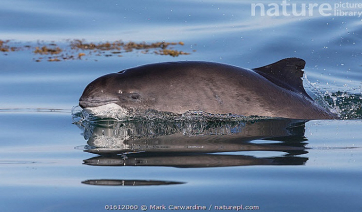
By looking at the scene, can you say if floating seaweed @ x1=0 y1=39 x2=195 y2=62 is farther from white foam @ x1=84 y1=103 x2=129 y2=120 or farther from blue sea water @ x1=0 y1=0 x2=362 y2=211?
white foam @ x1=84 y1=103 x2=129 y2=120

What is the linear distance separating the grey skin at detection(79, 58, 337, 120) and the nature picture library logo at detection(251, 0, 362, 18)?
13259mm

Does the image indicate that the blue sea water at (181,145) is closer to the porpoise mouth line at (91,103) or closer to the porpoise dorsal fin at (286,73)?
the porpoise mouth line at (91,103)

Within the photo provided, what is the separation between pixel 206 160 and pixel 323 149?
158cm

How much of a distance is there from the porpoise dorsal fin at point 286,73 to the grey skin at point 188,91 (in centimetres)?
42

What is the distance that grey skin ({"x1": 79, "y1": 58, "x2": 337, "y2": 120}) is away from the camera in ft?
32.8

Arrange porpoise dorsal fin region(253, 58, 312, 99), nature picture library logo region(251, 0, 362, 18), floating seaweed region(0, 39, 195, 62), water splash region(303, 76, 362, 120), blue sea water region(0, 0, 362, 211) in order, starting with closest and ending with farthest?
blue sea water region(0, 0, 362, 211) < porpoise dorsal fin region(253, 58, 312, 99) < water splash region(303, 76, 362, 120) < floating seaweed region(0, 39, 195, 62) < nature picture library logo region(251, 0, 362, 18)

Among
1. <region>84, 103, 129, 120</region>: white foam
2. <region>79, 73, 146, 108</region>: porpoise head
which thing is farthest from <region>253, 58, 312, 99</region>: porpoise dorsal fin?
<region>84, 103, 129, 120</region>: white foam

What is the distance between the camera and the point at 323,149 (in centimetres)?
822

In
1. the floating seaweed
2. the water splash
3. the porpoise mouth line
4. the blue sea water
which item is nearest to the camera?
the blue sea water

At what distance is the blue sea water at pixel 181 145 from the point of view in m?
6.12

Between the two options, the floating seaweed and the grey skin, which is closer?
the grey skin

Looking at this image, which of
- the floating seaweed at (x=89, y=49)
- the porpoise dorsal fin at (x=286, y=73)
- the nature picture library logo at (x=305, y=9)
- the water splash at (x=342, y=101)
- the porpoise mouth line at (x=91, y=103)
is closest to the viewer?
A: the porpoise mouth line at (x=91, y=103)

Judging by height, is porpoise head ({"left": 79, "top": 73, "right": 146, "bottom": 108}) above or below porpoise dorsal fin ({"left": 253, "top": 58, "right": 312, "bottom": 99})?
below

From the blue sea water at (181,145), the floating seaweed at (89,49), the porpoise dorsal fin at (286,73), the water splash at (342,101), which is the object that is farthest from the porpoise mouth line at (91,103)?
the floating seaweed at (89,49)
